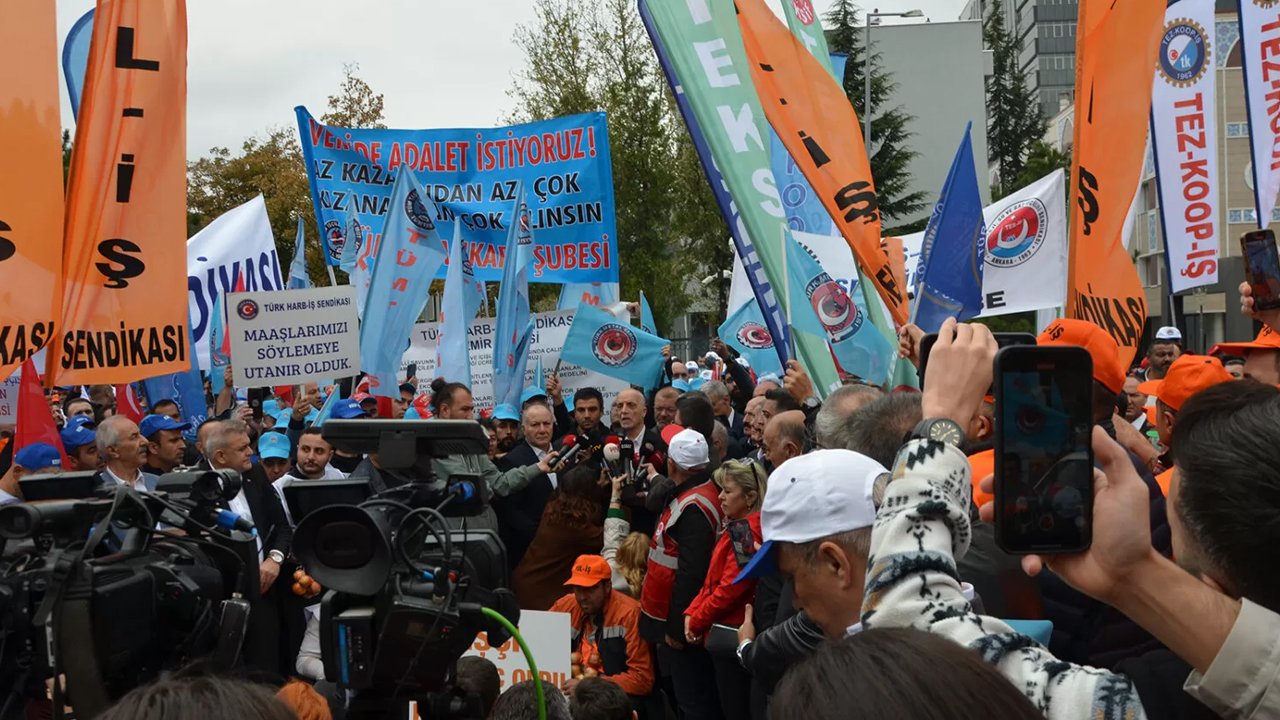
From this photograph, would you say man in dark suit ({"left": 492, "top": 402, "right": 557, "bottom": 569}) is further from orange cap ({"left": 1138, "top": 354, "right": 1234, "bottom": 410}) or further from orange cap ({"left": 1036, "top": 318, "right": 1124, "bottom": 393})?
orange cap ({"left": 1036, "top": 318, "right": 1124, "bottom": 393})

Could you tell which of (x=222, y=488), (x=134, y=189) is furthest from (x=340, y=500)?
(x=134, y=189)

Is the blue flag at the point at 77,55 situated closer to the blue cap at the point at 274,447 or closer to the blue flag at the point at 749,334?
the blue cap at the point at 274,447

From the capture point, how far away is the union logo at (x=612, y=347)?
41.7ft

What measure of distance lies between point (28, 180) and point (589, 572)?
3334 millimetres

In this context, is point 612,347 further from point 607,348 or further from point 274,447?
point 274,447

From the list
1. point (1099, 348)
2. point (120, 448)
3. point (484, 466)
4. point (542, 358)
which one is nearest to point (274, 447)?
point (120, 448)

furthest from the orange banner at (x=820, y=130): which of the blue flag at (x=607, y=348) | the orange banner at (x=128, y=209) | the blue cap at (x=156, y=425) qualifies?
the blue flag at (x=607, y=348)

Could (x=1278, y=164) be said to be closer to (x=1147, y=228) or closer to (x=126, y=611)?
(x=126, y=611)

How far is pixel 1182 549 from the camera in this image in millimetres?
1963

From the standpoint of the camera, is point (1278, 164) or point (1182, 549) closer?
point (1182, 549)

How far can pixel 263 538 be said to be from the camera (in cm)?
732

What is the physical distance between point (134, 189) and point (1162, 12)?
538 centimetres

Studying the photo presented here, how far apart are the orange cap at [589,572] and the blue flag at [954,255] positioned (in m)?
2.24

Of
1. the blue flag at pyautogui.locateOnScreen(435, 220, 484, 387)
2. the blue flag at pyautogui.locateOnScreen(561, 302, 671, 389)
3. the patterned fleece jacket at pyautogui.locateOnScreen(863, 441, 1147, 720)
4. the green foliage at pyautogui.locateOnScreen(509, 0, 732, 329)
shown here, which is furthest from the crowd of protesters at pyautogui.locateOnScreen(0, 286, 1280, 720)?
the green foliage at pyautogui.locateOnScreen(509, 0, 732, 329)
